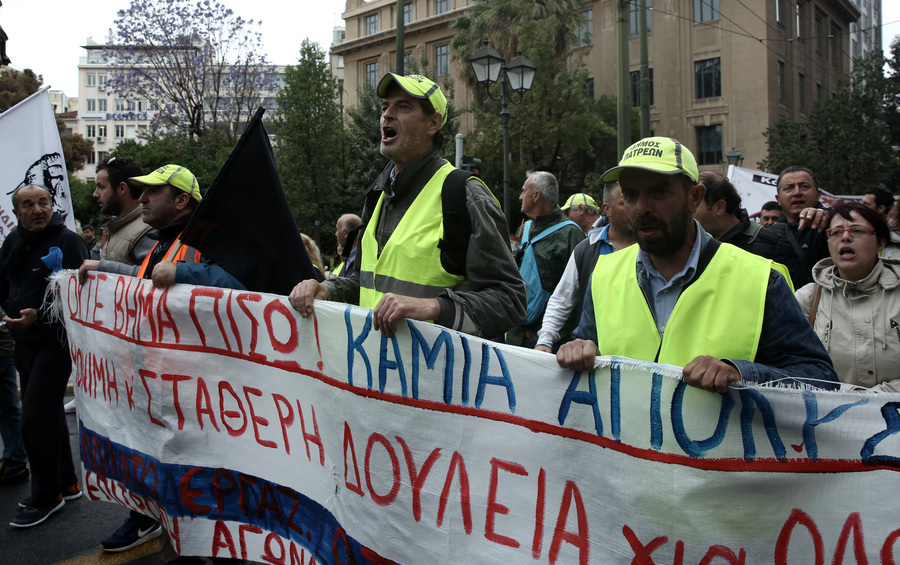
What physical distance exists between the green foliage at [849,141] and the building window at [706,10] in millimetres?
7953

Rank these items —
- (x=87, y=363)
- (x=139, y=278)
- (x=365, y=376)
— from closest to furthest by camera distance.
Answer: (x=365, y=376)
(x=139, y=278)
(x=87, y=363)

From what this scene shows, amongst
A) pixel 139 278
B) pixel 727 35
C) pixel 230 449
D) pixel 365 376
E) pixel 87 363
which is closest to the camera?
pixel 365 376

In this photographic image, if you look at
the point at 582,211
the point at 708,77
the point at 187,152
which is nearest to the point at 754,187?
the point at 582,211

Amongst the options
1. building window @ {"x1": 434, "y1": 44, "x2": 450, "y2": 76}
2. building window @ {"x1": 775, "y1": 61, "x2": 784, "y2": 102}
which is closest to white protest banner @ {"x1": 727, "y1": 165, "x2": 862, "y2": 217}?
building window @ {"x1": 775, "y1": 61, "x2": 784, "y2": 102}

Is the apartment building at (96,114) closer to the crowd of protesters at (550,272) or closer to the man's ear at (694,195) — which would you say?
the crowd of protesters at (550,272)

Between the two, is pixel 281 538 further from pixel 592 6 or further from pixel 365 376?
pixel 592 6

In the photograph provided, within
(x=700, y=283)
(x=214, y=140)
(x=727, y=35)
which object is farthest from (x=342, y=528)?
(x=727, y=35)

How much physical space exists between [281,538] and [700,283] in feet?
6.18

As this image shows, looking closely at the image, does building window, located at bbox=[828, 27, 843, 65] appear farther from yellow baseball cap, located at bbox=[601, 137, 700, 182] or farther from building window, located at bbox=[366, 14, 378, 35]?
yellow baseball cap, located at bbox=[601, 137, 700, 182]

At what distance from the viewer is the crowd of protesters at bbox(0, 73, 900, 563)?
6.64ft

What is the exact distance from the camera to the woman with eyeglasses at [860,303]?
3031 millimetres

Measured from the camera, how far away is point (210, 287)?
10.6ft

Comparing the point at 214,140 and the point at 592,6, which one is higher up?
the point at 592,6

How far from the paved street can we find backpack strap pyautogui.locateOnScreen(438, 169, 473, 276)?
2.40 m
